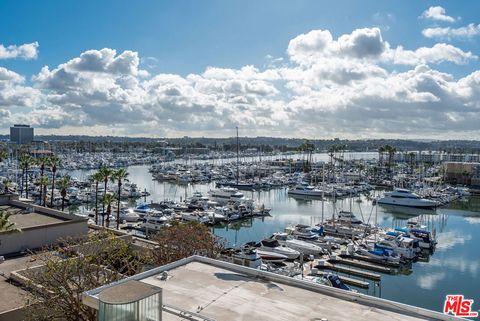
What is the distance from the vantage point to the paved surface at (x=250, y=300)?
13.3 m

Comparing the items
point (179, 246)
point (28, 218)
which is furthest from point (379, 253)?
point (28, 218)

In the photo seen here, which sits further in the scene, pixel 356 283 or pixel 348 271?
pixel 348 271

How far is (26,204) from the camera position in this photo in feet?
120

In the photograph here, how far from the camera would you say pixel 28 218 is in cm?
3175

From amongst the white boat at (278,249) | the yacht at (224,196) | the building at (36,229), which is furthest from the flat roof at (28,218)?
the yacht at (224,196)

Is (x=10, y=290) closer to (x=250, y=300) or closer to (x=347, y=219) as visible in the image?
(x=250, y=300)

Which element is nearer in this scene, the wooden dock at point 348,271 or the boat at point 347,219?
the wooden dock at point 348,271

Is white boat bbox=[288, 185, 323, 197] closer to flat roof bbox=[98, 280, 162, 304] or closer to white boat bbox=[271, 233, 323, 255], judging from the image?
white boat bbox=[271, 233, 323, 255]

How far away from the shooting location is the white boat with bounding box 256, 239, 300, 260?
4034 cm

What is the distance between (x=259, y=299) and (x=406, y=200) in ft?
220

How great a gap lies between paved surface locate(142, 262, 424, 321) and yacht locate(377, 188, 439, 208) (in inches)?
2557

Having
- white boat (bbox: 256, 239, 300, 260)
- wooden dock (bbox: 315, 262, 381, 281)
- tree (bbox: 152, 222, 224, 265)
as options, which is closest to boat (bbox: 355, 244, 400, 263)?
wooden dock (bbox: 315, 262, 381, 281)

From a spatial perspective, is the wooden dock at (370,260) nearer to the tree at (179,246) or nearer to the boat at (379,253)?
the boat at (379,253)

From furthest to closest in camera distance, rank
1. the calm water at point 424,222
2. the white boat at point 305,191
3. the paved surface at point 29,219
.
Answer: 1. the white boat at point 305,191
2. the calm water at point 424,222
3. the paved surface at point 29,219
